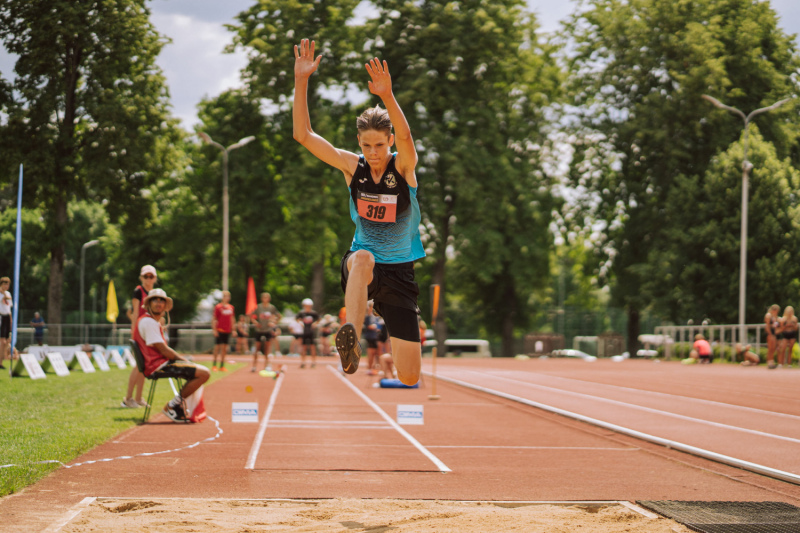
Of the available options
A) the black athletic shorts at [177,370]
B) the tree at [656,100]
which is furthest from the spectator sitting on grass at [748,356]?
the black athletic shorts at [177,370]

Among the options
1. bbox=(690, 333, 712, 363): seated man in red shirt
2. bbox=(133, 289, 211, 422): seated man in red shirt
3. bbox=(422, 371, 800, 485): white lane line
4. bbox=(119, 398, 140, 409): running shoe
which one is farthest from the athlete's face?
bbox=(690, 333, 712, 363): seated man in red shirt

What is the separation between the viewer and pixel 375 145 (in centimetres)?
573

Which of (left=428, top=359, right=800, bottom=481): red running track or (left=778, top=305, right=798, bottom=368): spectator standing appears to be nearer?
(left=428, top=359, right=800, bottom=481): red running track

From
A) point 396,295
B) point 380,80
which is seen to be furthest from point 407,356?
point 380,80

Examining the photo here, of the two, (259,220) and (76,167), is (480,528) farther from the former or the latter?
(259,220)

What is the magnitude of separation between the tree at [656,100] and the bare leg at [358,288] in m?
37.1

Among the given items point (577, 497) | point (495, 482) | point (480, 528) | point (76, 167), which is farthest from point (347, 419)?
point (76, 167)

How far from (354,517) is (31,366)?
45.8 feet

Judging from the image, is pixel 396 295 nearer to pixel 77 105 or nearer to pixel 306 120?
pixel 306 120

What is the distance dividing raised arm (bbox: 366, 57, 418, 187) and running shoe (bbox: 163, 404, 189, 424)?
7443mm

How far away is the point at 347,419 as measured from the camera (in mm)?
13570

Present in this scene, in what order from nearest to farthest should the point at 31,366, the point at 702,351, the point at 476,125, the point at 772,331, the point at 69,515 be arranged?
1. the point at 69,515
2. the point at 31,366
3. the point at 772,331
4. the point at 702,351
5. the point at 476,125

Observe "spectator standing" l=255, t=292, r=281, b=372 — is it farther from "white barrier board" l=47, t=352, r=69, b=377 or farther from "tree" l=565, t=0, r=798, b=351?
"tree" l=565, t=0, r=798, b=351

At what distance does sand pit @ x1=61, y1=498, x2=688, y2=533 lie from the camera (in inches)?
238
